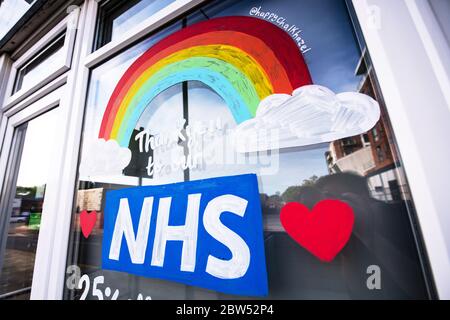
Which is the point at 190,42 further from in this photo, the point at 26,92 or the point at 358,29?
the point at 26,92

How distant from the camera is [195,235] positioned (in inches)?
22.0

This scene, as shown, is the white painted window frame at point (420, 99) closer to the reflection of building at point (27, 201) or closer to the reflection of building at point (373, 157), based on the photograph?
the reflection of building at point (373, 157)

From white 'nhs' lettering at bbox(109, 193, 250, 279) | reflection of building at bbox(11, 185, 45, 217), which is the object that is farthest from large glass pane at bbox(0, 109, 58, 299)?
white 'nhs' lettering at bbox(109, 193, 250, 279)

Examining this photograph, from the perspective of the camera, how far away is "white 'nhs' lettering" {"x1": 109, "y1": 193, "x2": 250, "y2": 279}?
Answer: 1.64ft

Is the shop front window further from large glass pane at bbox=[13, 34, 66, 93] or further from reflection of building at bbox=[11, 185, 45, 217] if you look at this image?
large glass pane at bbox=[13, 34, 66, 93]

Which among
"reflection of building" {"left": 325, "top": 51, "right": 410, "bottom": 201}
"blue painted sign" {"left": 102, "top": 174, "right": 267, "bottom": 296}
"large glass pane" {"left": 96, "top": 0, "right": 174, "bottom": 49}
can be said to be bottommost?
"blue painted sign" {"left": 102, "top": 174, "right": 267, "bottom": 296}

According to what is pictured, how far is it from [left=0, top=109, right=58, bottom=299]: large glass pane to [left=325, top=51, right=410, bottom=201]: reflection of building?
4.25ft

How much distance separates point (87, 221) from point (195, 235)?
1.75 feet

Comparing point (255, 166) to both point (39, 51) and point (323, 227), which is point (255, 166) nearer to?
point (323, 227)

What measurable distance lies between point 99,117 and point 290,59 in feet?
2.77

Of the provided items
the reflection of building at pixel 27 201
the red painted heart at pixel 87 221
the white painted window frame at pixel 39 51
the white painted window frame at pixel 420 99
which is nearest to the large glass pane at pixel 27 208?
the reflection of building at pixel 27 201

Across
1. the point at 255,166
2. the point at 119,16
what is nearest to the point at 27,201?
the point at 119,16

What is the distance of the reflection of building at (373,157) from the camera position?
42 cm

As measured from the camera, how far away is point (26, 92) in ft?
4.16
